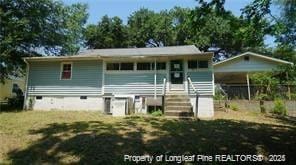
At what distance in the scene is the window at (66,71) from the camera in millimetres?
16712

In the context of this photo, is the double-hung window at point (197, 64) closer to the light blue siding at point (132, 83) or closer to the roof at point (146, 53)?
the roof at point (146, 53)

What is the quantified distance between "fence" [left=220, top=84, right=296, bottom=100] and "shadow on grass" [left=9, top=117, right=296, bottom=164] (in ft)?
29.3

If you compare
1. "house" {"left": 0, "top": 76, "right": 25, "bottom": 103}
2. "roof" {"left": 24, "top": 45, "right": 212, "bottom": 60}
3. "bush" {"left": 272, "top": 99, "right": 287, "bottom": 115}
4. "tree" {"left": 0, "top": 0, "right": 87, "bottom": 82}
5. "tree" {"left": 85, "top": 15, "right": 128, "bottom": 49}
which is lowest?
"bush" {"left": 272, "top": 99, "right": 287, "bottom": 115}

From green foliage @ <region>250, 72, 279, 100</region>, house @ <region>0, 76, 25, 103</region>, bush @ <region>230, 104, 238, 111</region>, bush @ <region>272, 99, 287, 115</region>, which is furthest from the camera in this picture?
house @ <region>0, 76, 25, 103</region>

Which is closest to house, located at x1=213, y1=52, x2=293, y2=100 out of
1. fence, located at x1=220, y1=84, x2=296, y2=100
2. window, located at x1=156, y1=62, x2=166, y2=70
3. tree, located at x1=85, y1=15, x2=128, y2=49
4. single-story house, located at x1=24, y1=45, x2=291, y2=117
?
fence, located at x1=220, y1=84, x2=296, y2=100

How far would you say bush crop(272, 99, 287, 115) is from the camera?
1537 centimetres

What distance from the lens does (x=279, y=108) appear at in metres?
15.5

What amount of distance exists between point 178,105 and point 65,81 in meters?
6.80

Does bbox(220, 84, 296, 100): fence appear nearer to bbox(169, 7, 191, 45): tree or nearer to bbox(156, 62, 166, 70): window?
bbox(156, 62, 166, 70): window

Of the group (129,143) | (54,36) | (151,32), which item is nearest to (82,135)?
(129,143)

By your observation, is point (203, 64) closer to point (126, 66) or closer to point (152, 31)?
point (126, 66)

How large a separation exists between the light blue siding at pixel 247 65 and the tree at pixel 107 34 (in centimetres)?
1774

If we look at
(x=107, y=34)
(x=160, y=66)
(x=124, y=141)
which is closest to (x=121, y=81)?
(x=160, y=66)

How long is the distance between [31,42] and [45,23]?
6.24 feet
